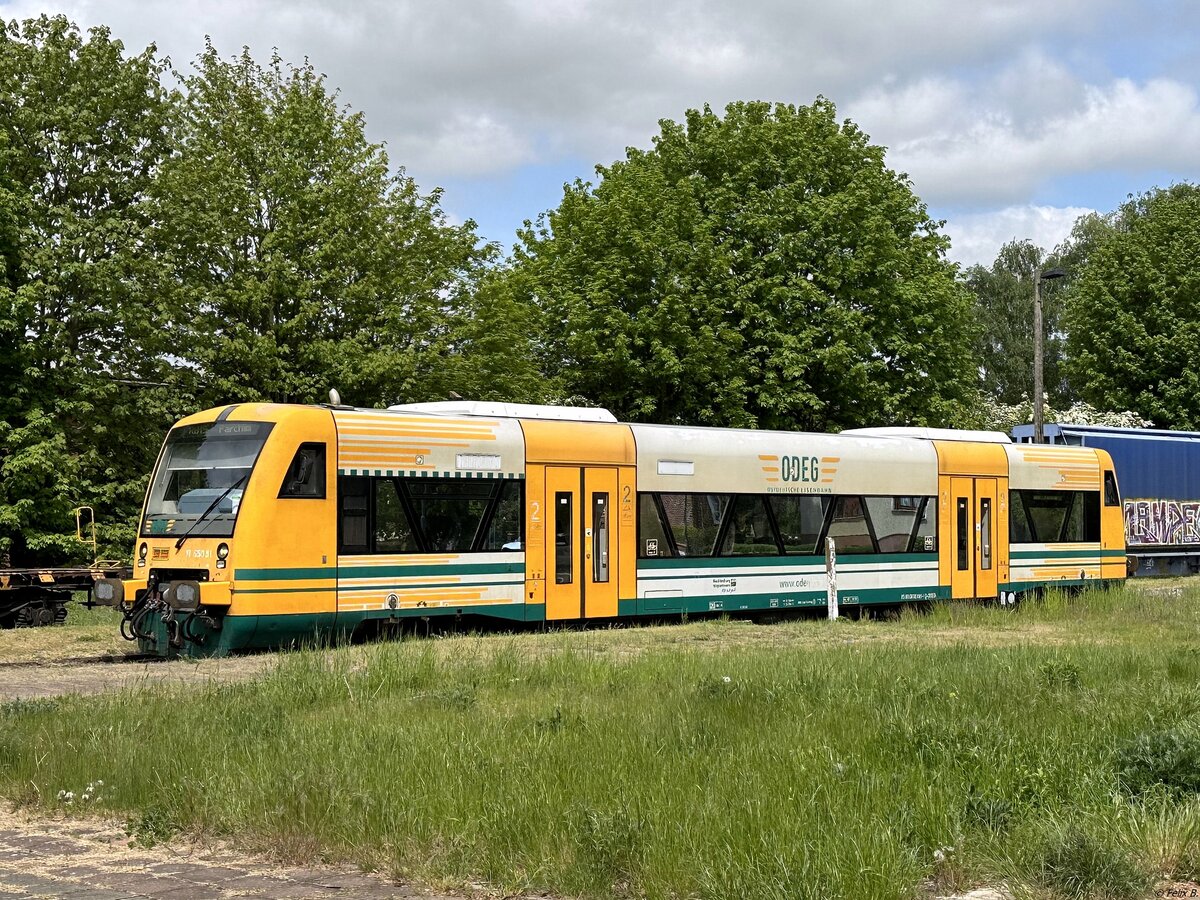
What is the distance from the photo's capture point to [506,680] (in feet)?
43.1

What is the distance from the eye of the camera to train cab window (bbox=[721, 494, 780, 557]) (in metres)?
23.3

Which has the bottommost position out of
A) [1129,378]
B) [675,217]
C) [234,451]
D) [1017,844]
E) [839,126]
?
[1017,844]

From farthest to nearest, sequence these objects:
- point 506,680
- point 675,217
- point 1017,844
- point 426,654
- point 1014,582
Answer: point 675,217
point 1014,582
point 426,654
point 506,680
point 1017,844

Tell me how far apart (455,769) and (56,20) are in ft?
106

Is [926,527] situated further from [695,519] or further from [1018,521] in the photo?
[695,519]

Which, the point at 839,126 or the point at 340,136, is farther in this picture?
the point at 839,126

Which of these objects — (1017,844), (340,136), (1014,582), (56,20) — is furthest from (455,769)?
(56,20)

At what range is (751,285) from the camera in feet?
133

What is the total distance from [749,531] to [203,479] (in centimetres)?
929

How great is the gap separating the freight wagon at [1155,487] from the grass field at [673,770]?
23902 millimetres

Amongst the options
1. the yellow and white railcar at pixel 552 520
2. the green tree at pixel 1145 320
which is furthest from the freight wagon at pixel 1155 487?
the green tree at pixel 1145 320

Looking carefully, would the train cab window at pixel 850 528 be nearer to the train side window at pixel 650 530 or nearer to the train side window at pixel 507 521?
the train side window at pixel 650 530

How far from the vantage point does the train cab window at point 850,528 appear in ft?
81.6

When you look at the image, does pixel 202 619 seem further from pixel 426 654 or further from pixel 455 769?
pixel 455 769
